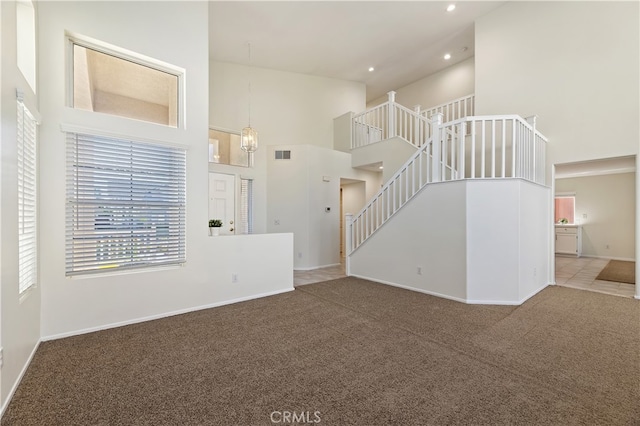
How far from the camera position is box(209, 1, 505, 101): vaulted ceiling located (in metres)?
4.96

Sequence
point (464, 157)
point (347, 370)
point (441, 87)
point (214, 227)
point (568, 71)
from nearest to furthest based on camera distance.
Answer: point (347, 370) → point (214, 227) → point (464, 157) → point (568, 71) → point (441, 87)

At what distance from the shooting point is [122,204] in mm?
3207

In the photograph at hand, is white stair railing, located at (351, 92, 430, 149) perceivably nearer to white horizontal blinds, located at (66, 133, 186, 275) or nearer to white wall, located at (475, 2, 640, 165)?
white wall, located at (475, 2, 640, 165)

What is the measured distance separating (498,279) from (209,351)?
374cm

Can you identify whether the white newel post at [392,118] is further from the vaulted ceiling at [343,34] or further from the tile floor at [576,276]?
the tile floor at [576,276]

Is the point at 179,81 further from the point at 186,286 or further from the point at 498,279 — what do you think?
the point at 498,279

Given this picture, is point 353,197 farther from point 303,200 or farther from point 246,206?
point 246,206

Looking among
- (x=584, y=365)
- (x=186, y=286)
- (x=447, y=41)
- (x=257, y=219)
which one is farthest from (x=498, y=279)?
(x=447, y=41)

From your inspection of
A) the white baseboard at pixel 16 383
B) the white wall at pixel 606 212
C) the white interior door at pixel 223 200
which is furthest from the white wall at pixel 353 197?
the white baseboard at pixel 16 383

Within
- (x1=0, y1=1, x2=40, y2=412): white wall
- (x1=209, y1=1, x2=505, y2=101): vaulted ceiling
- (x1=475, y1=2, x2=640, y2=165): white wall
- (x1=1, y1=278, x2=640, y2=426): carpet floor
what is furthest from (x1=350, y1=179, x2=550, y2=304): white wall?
(x1=0, y1=1, x2=40, y2=412): white wall

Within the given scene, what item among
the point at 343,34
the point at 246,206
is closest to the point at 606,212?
the point at 343,34

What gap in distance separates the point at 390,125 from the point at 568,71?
Answer: 10.5 ft

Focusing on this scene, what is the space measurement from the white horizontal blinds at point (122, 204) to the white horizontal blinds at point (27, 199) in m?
0.31

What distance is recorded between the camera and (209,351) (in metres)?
2.54
